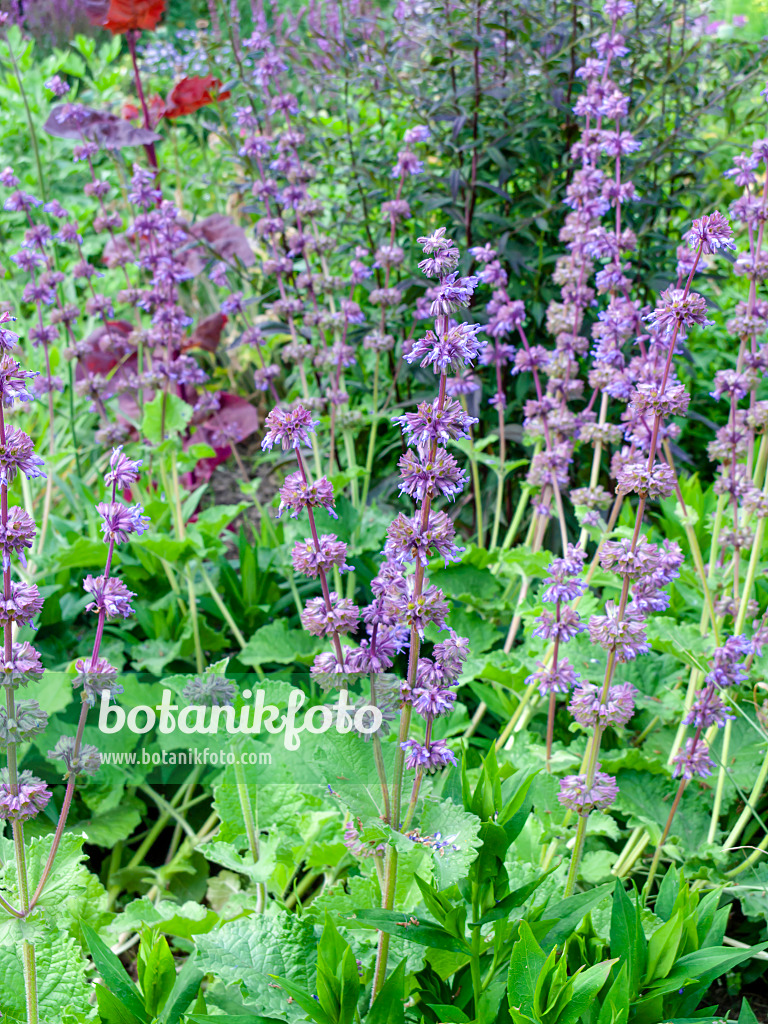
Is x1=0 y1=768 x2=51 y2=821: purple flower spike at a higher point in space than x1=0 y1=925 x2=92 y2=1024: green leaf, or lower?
higher

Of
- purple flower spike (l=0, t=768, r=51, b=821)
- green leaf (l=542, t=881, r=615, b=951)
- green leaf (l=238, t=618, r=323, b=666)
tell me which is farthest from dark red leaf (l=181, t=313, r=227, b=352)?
green leaf (l=542, t=881, r=615, b=951)

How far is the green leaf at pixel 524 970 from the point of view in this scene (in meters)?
1.18

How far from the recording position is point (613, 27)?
7.84 ft

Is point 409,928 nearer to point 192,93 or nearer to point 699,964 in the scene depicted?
point 699,964

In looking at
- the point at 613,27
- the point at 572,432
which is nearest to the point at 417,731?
the point at 572,432

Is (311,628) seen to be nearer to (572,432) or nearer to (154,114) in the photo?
(572,432)

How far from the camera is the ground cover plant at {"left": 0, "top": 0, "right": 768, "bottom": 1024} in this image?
3.98 feet

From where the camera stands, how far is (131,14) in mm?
3197

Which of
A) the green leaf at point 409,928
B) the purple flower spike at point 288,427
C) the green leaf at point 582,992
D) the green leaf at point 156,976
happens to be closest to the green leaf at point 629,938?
the green leaf at point 582,992

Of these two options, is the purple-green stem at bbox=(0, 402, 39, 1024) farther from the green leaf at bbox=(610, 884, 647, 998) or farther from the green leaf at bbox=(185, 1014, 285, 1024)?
the green leaf at bbox=(610, 884, 647, 998)

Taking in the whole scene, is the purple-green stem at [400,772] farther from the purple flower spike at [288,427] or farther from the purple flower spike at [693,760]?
the purple flower spike at [693,760]

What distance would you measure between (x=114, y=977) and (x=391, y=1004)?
1.48 feet

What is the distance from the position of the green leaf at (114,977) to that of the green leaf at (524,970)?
0.58 metres

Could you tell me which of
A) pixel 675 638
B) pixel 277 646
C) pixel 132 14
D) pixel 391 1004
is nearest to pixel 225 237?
pixel 132 14
